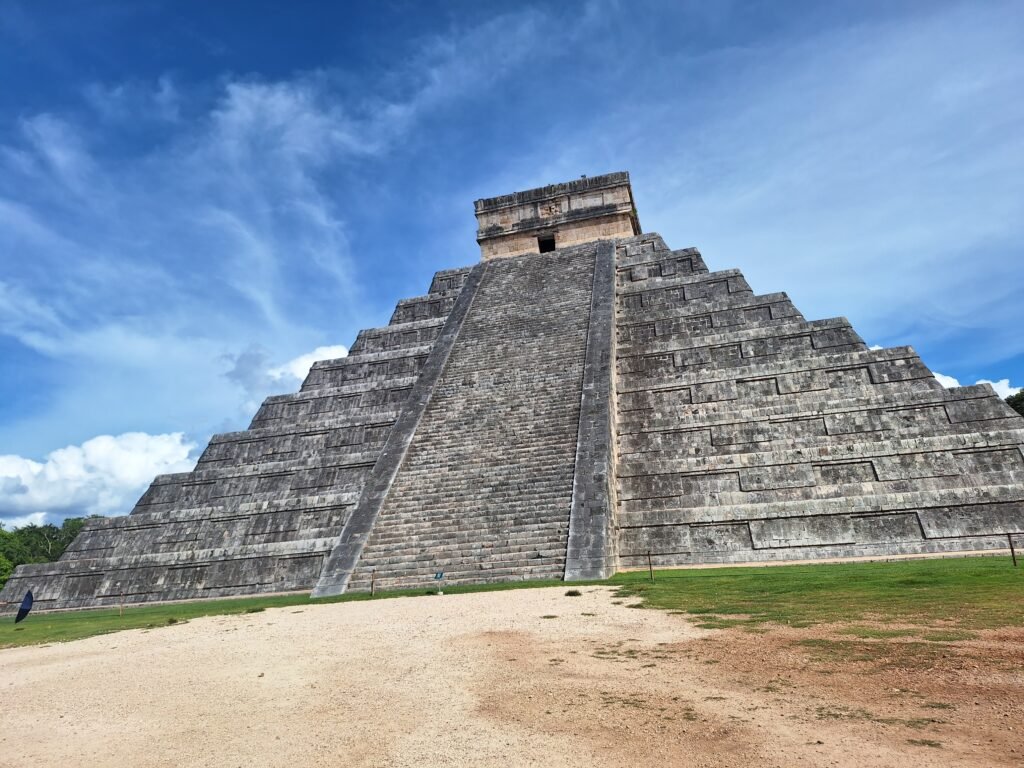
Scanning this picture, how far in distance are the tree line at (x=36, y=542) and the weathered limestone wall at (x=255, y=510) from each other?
30714 millimetres

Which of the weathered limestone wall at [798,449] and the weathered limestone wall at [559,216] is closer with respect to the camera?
the weathered limestone wall at [798,449]

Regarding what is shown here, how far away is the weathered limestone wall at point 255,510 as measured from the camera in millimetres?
13844

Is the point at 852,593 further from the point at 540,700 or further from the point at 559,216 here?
the point at 559,216

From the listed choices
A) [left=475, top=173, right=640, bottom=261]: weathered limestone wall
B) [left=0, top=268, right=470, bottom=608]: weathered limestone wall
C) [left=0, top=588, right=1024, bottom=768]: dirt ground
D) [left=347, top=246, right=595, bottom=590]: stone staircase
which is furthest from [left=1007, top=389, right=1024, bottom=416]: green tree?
[left=0, top=588, right=1024, bottom=768]: dirt ground

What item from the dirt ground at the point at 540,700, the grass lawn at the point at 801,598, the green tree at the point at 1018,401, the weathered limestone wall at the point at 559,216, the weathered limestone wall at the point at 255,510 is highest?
the weathered limestone wall at the point at 559,216

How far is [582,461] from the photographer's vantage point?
12898mm

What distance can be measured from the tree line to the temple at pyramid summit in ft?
106

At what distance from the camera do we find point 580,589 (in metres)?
9.36

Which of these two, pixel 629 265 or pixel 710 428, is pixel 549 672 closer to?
pixel 710 428

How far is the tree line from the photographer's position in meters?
44.0

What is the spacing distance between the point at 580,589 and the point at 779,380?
25.4 ft

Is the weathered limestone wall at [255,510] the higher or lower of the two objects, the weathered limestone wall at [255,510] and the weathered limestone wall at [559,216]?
the lower

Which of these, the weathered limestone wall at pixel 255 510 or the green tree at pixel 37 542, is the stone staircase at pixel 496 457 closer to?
the weathered limestone wall at pixel 255 510

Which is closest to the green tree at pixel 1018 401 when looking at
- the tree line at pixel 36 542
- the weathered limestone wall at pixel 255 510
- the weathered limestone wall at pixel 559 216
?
the weathered limestone wall at pixel 559 216
